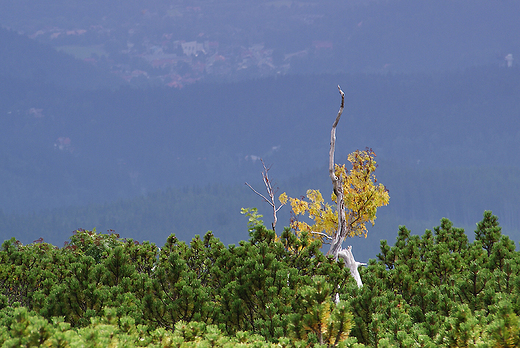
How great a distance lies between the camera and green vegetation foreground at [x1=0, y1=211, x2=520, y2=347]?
159 inches

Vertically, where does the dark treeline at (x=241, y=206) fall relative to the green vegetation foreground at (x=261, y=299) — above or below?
above

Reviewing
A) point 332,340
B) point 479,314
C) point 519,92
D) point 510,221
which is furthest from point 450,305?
point 519,92

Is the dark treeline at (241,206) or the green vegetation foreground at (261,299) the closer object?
the green vegetation foreground at (261,299)

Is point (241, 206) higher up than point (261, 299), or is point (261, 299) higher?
point (241, 206)

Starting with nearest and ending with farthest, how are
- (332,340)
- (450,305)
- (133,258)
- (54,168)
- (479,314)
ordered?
(332,340), (479,314), (450,305), (133,258), (54,168)

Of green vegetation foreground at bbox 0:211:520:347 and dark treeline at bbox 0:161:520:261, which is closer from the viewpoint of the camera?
green vegetation foreground at bbox 0:211:520:347

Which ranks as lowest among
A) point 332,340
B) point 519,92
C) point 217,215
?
point 332,340

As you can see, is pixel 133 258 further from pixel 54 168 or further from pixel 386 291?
pixel 54 168

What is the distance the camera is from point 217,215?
152 metres

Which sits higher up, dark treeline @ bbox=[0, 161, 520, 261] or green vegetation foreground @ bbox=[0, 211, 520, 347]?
dark treeline @ bbox=[0, 161, 520, 261]

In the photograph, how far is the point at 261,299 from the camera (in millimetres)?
5527

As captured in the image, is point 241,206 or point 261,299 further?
point 241,206

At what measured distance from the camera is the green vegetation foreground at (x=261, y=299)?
4.04m

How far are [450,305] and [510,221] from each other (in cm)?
16055
